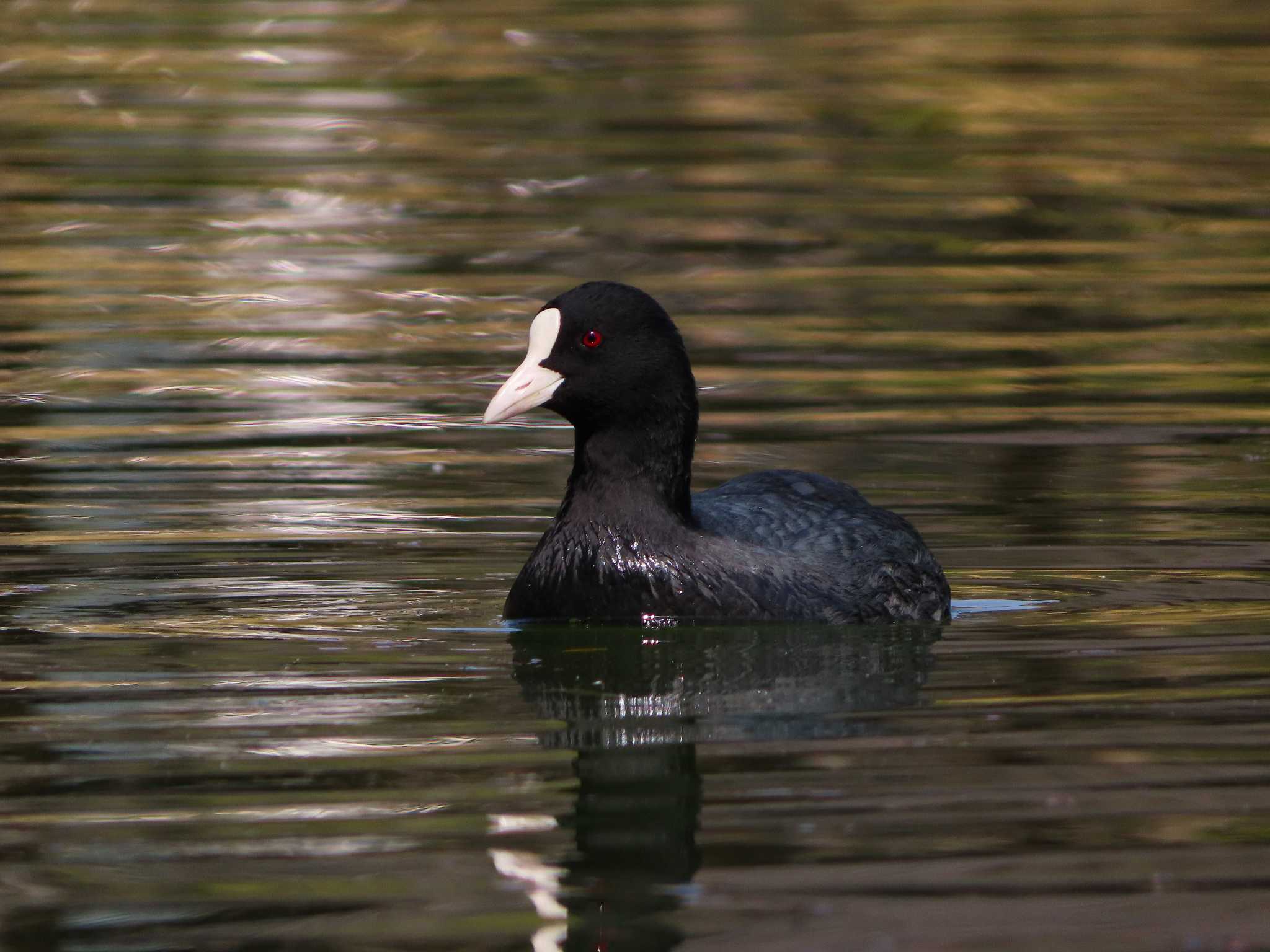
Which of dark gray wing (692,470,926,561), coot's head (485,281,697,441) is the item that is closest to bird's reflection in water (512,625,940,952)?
dark gray wing (692,470,926,561)

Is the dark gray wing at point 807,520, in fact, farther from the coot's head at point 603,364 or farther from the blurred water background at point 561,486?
the coot's head at point 603,364

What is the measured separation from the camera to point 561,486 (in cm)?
1012

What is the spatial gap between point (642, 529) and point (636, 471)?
0.19 m

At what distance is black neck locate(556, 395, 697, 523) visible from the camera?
787cm

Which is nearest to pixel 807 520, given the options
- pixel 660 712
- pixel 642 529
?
pixel 642 529

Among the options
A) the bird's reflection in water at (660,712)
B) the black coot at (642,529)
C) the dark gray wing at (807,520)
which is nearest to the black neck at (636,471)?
the black coot at (642,529)

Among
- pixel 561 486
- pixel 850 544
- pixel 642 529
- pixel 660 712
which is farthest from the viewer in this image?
pixel 561 486

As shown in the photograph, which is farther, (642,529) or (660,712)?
(642,529)

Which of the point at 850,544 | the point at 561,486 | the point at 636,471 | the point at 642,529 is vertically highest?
the point at 636,471

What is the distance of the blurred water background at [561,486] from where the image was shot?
17.5 ft

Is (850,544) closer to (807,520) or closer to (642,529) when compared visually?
(807,520)

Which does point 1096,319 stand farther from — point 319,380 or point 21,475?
point 21,475

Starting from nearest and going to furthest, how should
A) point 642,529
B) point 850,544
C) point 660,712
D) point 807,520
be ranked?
point 660,712, point 642,529, point 850,544, point 807,520

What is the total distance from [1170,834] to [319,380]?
742 centimetres
